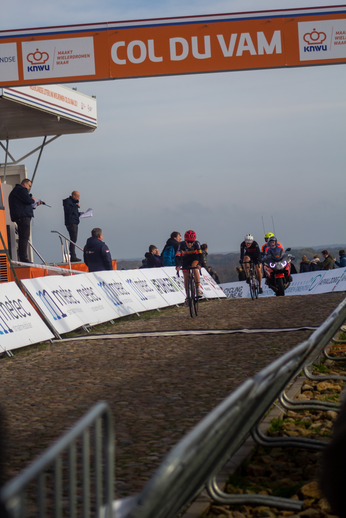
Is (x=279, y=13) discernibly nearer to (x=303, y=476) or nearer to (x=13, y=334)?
(x=13, y=334)

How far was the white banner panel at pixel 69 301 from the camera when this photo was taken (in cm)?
1077

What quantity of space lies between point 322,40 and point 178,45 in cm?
271

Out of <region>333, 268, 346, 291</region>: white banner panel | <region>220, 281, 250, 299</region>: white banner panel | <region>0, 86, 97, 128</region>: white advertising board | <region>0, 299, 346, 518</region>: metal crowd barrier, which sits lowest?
<region>220, 281, 250, 299</region>: white banner panel

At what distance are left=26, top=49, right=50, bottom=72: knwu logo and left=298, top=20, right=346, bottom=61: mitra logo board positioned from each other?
15.8ft

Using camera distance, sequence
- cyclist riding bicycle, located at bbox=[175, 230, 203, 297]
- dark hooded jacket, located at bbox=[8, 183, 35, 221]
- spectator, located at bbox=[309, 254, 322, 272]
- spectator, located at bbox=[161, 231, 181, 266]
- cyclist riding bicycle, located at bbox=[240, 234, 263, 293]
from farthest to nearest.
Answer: spectator, located at bbox=[309, 254, 322, 272], spectator, located at bbox=[161, 231, 181, 266], cyclist riding bicycle, located at bbox=[240, 234, 263, 293], dark hooded jacket, located at bbox=[8, 183, 35, 221], cyclist riding bicycle, located at bbox=[175, 230, 203, 297]

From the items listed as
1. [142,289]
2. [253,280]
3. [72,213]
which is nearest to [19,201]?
[72,213]

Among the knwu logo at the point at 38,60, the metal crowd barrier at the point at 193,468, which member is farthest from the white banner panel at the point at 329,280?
the metal crowd barrier at the point at 193,468

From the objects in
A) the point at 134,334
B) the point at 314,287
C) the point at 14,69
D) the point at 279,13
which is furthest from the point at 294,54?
the point at 314,287

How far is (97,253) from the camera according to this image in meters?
15.0

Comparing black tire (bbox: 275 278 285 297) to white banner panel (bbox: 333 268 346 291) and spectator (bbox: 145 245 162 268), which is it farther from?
spectator (bbox: 145 245 162 268)

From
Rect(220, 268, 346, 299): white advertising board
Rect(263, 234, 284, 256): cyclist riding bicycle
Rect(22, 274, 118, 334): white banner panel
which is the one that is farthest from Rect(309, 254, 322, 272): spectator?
Rect(22, 274, 118, 334): white banner panel

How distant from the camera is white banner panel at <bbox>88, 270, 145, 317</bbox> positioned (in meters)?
13.5

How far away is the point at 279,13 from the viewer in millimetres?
11664

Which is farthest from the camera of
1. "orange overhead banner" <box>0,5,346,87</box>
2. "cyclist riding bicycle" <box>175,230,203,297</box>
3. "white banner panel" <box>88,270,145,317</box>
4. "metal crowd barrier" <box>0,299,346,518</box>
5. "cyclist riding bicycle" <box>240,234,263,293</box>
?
"cyclist riding bicycle" <box>240,234,263,293</box>
